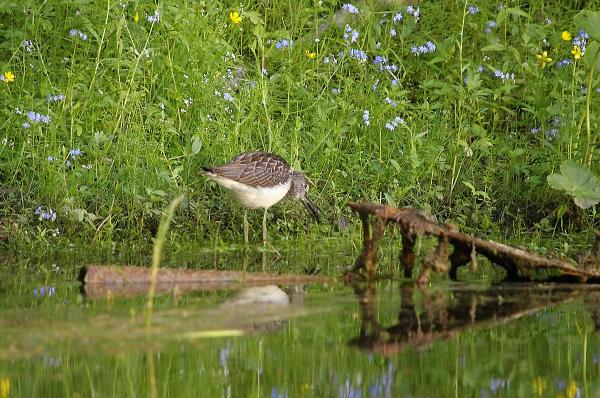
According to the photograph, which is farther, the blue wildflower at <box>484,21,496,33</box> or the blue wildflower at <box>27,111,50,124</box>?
the blue wildflower at <box>484,21,496,33</box>

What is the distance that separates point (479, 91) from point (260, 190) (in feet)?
6.69

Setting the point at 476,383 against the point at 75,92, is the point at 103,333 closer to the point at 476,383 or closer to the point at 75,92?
the point at 476,383

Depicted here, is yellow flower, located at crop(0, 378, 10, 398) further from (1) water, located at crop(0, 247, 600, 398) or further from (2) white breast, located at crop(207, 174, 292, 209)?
(2) white breast, located at crop(207, 174, 292, 209)

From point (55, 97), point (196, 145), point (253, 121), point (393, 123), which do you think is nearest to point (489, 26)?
point (393, 123)

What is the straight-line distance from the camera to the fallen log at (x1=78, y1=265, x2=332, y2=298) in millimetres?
7254

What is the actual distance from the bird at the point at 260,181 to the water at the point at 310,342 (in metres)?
2.01

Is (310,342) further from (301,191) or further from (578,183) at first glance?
(578,183)

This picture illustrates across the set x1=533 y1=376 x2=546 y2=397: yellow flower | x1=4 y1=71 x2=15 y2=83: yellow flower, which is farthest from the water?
x1=4 y1=71 x2=15 y2=83: yellow flower

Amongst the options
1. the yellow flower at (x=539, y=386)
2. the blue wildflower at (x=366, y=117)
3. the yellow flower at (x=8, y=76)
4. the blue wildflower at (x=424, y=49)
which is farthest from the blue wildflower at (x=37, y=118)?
the yellow flower at (x=539, y=386)

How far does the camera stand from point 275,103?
10734 millimetres

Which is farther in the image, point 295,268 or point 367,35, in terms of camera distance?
point 367,35

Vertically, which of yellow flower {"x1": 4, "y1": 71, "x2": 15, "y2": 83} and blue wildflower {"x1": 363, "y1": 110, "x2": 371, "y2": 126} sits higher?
yellow flower {"x1": 4, "y1": 71, "x2": 15, "y2": 83}

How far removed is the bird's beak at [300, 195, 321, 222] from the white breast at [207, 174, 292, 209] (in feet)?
0.68

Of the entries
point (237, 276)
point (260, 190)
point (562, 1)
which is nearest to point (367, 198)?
point (260, 190)
